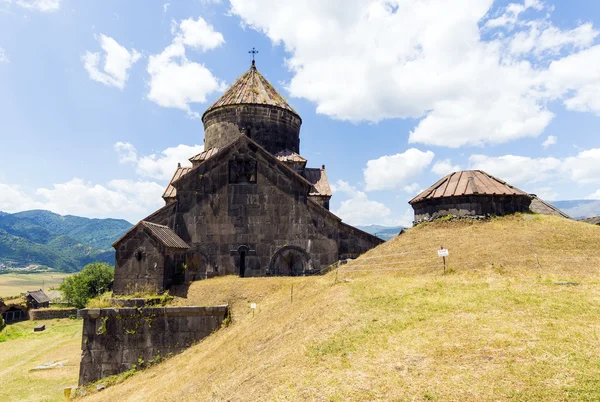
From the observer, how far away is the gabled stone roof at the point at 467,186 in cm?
1555

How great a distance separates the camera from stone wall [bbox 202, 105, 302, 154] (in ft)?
70.6

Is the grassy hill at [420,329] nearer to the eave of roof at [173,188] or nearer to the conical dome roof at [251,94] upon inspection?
the eave of roof at [173,188]

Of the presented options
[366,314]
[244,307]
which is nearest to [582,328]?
[366,314]

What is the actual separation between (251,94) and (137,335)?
47.0ft

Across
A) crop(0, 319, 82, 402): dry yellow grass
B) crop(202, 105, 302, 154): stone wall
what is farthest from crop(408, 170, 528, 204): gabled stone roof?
crop(0, 319, 82, 402): dry yellow grass

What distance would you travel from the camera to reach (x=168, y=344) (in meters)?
12.7

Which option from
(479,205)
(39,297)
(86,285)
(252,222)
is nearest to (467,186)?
(479,205)

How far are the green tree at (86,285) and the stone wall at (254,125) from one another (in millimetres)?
33878

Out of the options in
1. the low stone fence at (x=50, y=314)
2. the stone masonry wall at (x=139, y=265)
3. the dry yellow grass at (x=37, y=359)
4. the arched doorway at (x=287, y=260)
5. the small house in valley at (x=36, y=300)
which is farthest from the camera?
the small house in valley at (x=36, y=300)

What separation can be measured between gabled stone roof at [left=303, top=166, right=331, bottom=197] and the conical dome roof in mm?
3574

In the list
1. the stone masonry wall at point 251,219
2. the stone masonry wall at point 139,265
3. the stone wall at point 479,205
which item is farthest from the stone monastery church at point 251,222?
the stone wall at point 479,205

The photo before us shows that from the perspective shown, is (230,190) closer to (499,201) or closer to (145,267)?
(145,267)

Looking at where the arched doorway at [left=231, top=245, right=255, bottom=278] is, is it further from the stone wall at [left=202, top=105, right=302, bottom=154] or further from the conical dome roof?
the conical dome roof

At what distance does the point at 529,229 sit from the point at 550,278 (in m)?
4.55
